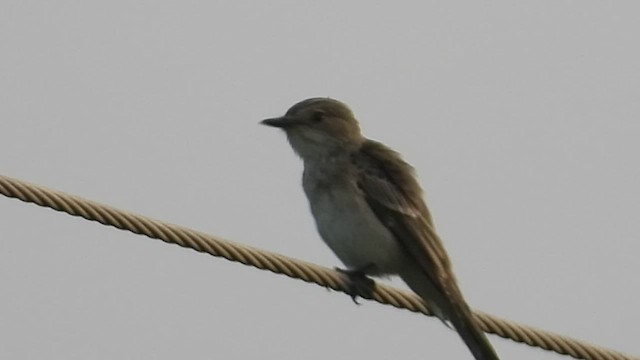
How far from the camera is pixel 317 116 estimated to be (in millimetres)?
11773

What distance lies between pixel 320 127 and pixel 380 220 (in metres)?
1.34

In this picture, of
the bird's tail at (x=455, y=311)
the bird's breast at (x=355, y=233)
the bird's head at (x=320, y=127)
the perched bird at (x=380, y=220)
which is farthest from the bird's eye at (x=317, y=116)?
the bird's tail at (x=455, y=311)

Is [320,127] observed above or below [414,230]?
above

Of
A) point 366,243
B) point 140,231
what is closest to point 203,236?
point 140,231

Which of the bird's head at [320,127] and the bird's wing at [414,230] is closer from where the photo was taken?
the bird's wing at [414,230]

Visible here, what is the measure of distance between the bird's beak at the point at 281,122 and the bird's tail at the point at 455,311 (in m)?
1.60

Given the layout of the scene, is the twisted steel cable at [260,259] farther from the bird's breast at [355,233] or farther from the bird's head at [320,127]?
the bird's head at [320,127]

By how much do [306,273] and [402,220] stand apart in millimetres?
1679

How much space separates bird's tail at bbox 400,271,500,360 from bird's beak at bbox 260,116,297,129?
1602 millimetres

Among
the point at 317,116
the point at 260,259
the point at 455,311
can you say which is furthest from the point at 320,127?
the point at 260,259

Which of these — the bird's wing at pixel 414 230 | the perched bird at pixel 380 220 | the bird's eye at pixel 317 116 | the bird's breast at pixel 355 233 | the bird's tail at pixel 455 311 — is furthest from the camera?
the bird's eye at pixel 317 116

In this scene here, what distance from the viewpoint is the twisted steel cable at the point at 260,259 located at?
805 cm

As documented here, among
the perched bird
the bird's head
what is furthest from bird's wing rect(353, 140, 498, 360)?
the bird's head

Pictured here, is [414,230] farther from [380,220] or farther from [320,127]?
[320,127]
